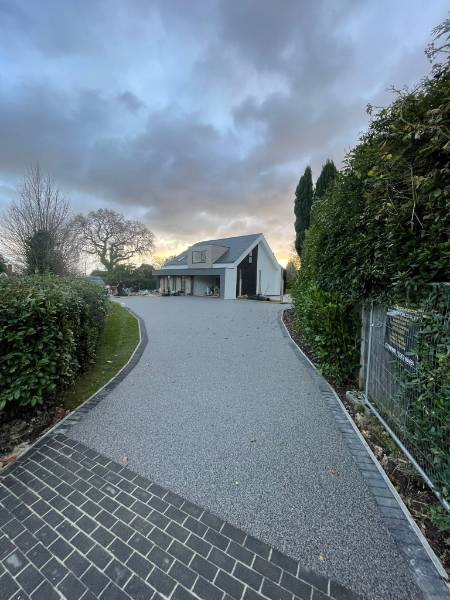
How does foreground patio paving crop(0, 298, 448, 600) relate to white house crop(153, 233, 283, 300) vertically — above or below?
below

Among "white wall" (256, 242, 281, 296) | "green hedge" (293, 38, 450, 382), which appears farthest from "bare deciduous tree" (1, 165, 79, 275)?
"white wall" (256, 242, 281, 296)

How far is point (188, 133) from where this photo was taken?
10977 mm

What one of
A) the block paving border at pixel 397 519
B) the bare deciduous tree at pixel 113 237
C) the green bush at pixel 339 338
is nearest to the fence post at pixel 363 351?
the green bush at pixel 339 338

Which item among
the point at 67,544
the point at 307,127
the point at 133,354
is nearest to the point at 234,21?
the point at 307,127

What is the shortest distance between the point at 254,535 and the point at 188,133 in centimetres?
1285

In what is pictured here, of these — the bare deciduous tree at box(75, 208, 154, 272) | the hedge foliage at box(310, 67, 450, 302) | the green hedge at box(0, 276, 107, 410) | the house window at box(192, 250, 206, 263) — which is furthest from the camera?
the bare deciduous tree at box(75, 208, 154, 272)

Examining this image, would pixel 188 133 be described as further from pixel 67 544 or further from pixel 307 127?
pixel 67 544

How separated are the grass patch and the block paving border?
3.75 m

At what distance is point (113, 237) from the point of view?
30266 mm

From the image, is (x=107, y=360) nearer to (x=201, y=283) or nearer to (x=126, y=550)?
(x=126, y=550)

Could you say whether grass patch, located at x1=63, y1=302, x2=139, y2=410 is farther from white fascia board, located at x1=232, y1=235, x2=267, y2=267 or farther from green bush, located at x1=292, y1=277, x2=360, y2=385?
white fascia board, located at x1=232, y1=235, x2=267, y2=267

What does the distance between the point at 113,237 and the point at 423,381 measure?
108 ft

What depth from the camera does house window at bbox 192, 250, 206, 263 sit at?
75.7 ft

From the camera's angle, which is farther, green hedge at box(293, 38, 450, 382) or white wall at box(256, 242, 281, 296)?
white wall at box(256, 242, 281, 296)
